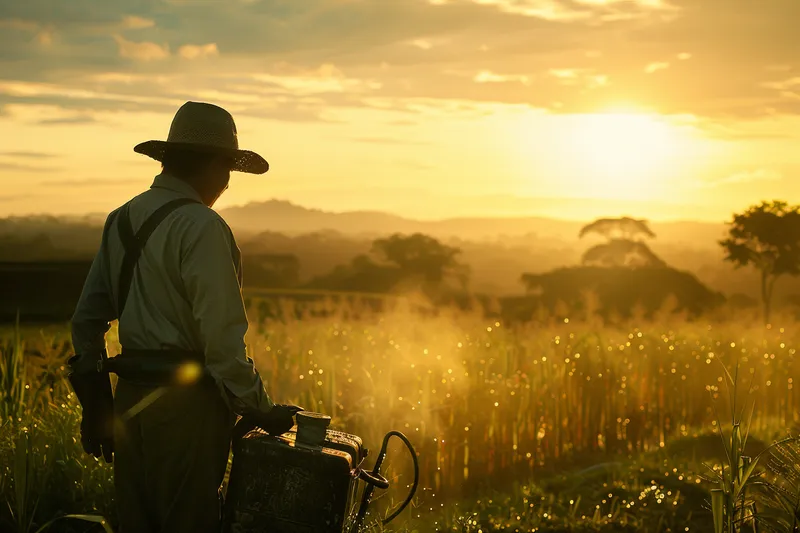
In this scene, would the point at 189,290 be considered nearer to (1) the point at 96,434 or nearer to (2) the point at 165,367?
(2) the point at 165,367

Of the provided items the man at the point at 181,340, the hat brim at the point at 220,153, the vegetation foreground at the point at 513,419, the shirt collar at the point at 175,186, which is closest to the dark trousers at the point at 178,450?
the man at the point at 181,340

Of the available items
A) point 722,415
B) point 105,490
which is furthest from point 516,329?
point 105,490

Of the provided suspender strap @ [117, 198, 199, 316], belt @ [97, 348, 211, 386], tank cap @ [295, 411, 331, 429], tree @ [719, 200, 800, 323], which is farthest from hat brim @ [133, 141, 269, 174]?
tree @ [719, 200, 800, 323]

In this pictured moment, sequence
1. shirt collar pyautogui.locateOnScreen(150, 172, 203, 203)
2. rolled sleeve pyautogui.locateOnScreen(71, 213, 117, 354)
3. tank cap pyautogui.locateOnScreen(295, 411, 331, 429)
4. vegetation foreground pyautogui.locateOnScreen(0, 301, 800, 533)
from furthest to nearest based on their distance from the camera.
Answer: vegetation foreground pyautogui.locateOnScreen(0, 301, 800, 533) → rolled sleeve pyautogui.locateOnScreen(71, 213, 117, 354) → shirt collar pyautogui.locateOnScreen(150, 172, 203, 203) → tank cap pyautogui.locateOnScreen(295, 411, 331, 429)

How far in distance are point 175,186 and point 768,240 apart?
1447 inches

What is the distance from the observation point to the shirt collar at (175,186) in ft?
13.1

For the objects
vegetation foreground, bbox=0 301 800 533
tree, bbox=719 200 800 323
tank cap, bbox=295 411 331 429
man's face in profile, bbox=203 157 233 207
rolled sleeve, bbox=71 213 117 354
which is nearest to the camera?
tank cap, bbox=295 411 331 429

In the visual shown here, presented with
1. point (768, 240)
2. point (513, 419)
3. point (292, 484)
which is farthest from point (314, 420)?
point (768, 240)

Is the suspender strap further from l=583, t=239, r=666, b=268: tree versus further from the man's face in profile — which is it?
l=583, t=239, r=666, b=268: tree

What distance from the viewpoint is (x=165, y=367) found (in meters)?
3.87

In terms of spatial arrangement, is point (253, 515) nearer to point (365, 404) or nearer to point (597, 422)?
point (365, 404)

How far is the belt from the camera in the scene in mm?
3869

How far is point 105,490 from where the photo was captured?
5.70 meters

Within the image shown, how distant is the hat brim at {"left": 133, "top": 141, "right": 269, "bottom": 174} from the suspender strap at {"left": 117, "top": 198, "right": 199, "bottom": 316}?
28cm
